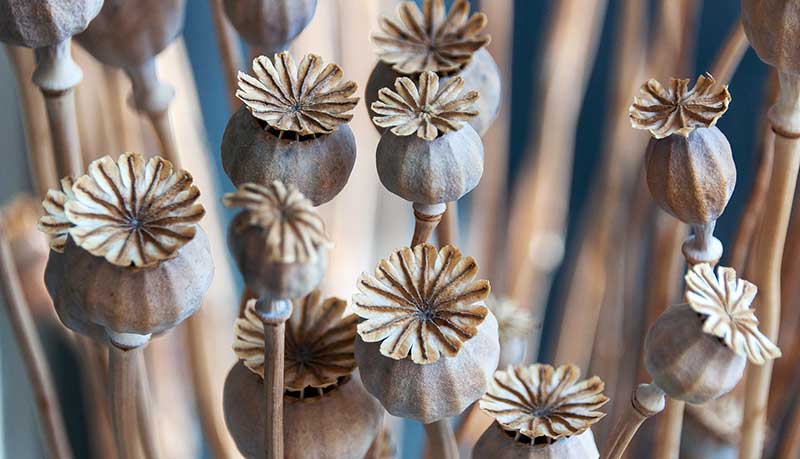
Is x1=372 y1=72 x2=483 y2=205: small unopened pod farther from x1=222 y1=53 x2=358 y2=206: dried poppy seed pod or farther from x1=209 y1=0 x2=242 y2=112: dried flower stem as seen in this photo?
x1=209 y1=0 x2=242 y2=112: dried flower stem

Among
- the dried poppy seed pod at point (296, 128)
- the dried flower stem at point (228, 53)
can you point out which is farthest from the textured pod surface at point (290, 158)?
the dried flower stem at point (228, 53)

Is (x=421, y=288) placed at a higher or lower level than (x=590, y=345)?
higher

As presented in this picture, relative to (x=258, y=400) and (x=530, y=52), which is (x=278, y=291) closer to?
(x=258, y=400)

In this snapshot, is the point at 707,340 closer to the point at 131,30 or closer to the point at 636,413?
the point at 636,413

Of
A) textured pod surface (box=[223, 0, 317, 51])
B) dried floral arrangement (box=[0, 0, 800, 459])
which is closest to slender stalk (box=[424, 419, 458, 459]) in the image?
dried floral arrangement (box=[0, 0, 800, 459])

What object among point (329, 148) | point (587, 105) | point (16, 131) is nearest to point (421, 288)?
point (329, 148)

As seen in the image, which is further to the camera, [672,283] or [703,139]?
[672,283]

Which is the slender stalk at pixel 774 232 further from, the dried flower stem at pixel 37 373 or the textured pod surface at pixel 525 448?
the dried flower stem at pixel 37 373
